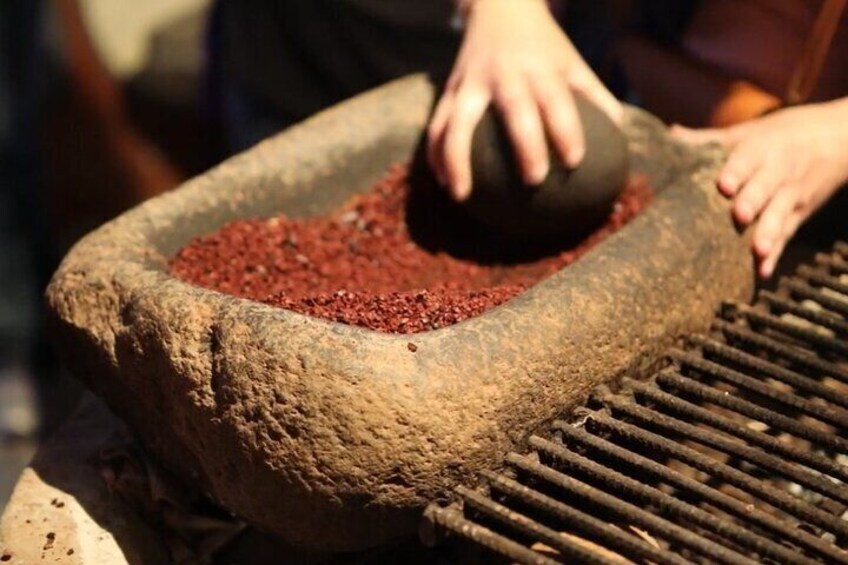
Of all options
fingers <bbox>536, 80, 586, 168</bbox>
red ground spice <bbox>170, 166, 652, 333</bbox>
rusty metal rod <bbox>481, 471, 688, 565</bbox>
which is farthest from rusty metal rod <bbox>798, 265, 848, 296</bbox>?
rusty metal rod <bbox>481, 471, 688, 565</bbox>

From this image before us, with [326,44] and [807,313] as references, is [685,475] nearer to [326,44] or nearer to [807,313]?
[807,313]

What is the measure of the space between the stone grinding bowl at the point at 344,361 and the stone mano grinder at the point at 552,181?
78mm

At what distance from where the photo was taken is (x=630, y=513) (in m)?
1.22

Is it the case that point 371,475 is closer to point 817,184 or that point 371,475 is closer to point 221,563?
point 221,563

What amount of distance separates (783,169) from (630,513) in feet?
2.03

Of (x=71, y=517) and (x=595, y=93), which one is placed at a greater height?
(x=595, y=93)

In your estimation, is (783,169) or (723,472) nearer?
(723,472)

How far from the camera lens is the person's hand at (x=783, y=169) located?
1.63 metres

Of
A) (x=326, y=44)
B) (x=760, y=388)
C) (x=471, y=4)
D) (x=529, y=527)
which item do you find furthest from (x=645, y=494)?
(x=326, y=44)

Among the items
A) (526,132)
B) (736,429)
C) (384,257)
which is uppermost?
(526,132)

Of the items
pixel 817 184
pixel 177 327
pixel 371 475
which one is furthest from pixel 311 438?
pixel 817 184

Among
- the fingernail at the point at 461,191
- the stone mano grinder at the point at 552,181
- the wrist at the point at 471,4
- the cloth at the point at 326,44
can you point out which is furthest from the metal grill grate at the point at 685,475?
the cloth at the point at 326,44

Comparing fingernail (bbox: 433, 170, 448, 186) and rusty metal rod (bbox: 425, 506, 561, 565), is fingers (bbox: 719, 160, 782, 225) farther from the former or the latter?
rusty metal rod (bbox: 425, 506, 561, 565)

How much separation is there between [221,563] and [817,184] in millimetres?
885
